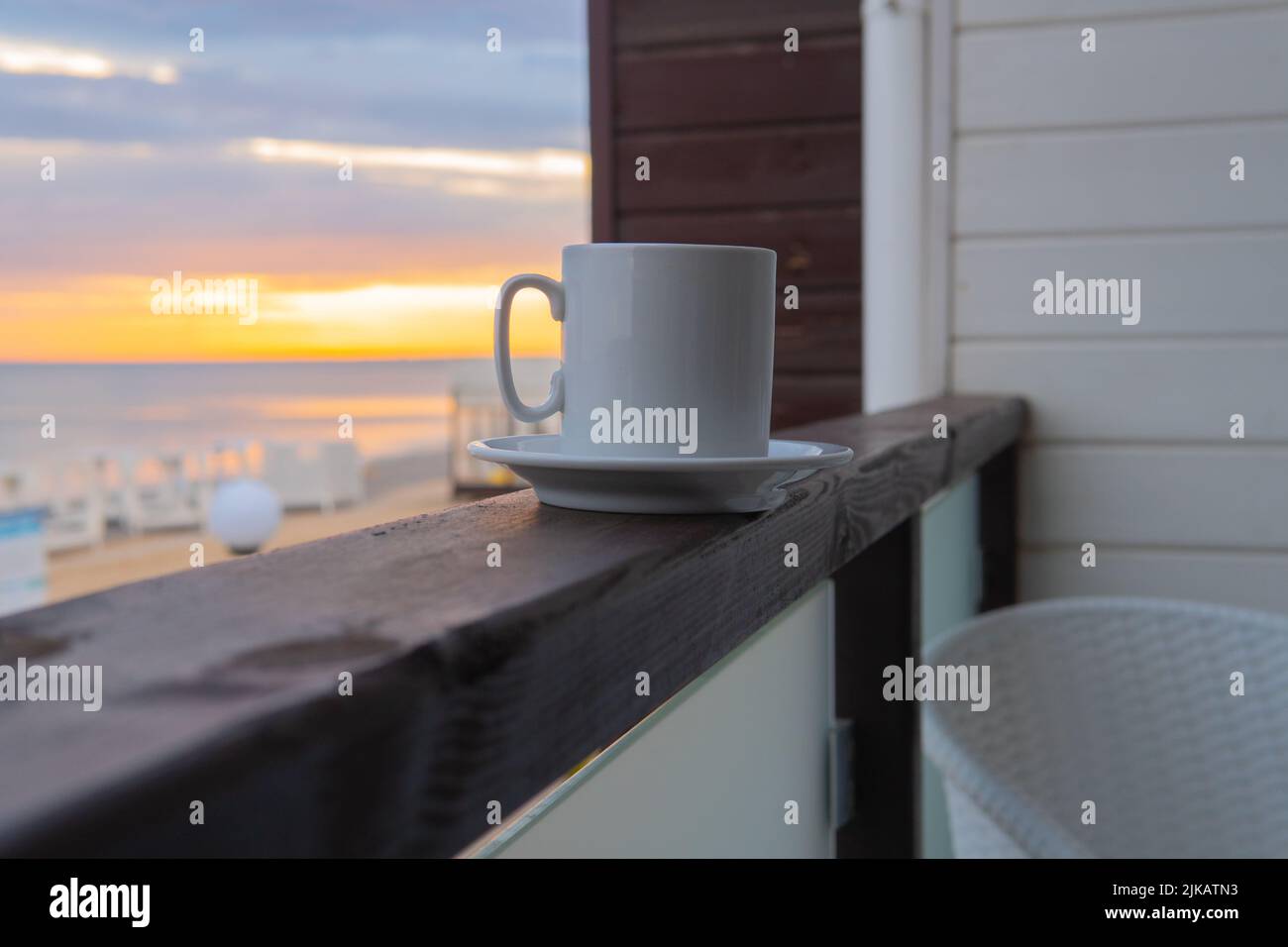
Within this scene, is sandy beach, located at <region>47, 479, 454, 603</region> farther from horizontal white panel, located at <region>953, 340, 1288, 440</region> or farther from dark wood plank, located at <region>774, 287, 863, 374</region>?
horizontal white panel, located at <region>953, 340, 1288, 440</region>

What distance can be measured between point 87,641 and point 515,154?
1582 centimetres

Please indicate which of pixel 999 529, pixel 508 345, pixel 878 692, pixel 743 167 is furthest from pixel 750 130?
pixel 508 345

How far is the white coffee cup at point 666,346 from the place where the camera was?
0.57 meters

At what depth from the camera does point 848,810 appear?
3.84ft

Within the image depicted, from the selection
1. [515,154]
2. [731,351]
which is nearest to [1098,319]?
[731,351]

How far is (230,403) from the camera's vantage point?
734 inches

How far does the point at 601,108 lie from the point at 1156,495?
1.44 metres

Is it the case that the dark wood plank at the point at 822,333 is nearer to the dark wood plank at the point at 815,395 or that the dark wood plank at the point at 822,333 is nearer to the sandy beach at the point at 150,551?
the dark wood plank at the point at 815,395

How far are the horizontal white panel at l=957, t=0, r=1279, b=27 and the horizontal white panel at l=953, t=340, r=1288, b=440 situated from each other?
0.51 m

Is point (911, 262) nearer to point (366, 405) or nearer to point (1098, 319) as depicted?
point (1098, 319)

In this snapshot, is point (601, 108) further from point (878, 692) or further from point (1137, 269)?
point (878, 692)

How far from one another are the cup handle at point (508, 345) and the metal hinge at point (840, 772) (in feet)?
1.99

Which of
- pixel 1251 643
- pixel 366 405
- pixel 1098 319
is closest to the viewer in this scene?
pixel 1251 643

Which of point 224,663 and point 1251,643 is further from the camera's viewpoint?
point 1251,643
